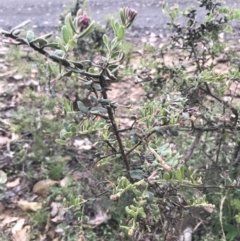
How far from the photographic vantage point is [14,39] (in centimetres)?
89

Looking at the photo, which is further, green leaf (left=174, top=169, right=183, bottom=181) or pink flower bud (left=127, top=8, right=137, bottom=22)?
green leaf (left=174, top=169, right=183, bottom=181)

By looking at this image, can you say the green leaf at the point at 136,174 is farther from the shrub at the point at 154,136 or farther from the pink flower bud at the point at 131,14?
the pink flower bud at the point at 131,14

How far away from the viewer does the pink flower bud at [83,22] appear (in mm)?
848

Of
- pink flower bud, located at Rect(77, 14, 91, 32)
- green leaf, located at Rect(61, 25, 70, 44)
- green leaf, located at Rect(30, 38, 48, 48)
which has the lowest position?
green leaf, located at Rect(30, 38, 48, 48)

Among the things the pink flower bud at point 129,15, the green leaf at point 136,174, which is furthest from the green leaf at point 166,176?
the pink flower bud at point 129,15

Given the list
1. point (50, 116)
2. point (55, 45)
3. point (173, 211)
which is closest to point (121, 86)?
point (50, 116)

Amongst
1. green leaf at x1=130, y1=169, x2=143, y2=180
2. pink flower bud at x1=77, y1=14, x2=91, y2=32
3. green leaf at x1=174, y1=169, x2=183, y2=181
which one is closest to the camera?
pink flower bud at x1=77, y1=14, x2=91, y2=32

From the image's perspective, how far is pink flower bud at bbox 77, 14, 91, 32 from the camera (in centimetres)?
85

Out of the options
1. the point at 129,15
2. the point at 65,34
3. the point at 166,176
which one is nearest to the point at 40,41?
the point at 65,34

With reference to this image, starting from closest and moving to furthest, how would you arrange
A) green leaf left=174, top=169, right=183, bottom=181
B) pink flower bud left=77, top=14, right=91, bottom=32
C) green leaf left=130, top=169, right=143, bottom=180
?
pink flower bud left=77, top=14, right=91, bottom=32 < green leaf left=174, top=169, right=183, bottom=181 < green leaf left=130, top=169, right=143, bottom=180

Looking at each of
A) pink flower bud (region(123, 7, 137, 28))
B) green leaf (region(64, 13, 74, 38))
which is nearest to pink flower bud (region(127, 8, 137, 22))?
pink flower bud (region(123, 7, 137, 28))

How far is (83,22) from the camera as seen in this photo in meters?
0.85

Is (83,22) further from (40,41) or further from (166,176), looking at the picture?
(166,176)

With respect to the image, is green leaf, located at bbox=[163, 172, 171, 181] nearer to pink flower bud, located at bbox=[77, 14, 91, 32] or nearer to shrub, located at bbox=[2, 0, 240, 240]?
shrub, located at bbox=[2, 0, 240, 240]
